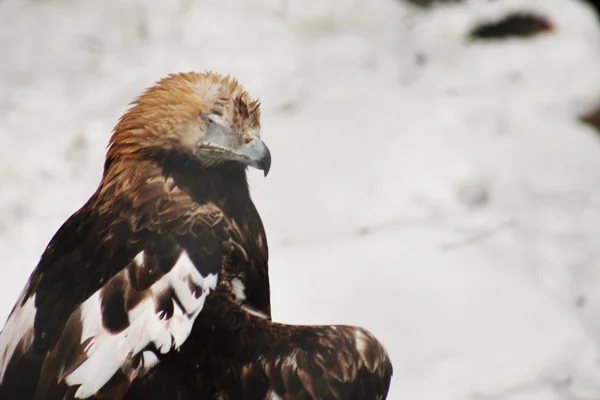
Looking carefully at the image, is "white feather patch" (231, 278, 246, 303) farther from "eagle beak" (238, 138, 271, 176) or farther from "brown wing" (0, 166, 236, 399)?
"eagle beak" (238, 138, 271, 176)

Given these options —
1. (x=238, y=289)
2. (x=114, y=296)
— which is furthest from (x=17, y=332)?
(x=238, y=289)

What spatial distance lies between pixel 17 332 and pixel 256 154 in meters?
0.95

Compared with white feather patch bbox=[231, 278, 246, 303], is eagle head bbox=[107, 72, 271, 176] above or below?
above

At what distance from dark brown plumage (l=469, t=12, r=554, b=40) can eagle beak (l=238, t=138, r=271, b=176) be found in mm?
4349

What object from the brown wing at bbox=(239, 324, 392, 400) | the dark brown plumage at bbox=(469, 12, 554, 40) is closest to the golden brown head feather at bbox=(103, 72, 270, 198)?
the brown wing at bbox=(239, 324, 392, 400)

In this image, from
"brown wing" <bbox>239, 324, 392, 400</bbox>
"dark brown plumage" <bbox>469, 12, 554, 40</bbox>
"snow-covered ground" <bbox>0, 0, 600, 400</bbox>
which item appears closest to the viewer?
"brown wing" <bbox>239, 324, 392, 400</bbox>

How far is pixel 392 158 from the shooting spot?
624cm

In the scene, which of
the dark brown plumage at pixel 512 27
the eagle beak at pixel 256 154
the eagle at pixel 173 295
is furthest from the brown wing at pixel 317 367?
the dark brown plumage at pixel 512 27

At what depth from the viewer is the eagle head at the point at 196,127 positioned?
11.5 feet

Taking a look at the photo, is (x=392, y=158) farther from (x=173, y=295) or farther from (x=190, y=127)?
(x=173, y=295)

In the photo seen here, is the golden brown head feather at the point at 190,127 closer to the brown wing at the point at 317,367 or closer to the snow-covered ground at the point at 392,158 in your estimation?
the brown wing at the point at 317,367

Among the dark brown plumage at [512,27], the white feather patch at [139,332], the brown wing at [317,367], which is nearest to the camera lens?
the white feather patch at [139,332]

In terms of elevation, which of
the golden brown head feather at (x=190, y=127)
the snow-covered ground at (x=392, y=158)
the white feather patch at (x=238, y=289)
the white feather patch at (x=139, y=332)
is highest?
the golden brown head feather at (x=190, y=127)

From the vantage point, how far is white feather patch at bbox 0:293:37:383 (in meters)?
3.19
